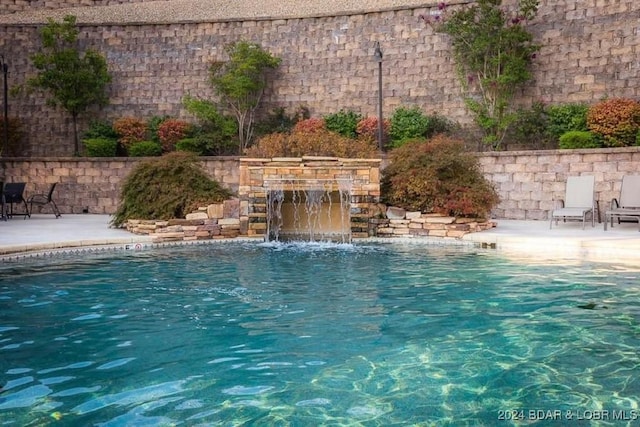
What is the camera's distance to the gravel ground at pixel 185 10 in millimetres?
20828

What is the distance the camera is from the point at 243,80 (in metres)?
16.9

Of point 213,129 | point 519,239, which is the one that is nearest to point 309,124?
point 213,129

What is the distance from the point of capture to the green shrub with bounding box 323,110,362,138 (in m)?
16.7

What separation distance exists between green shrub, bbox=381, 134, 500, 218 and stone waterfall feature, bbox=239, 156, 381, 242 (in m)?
0.64

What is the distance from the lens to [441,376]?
12.3ft

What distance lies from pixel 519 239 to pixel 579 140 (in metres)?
4.67

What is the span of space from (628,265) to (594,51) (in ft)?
28.6

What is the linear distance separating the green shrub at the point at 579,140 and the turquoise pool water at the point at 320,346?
6.10 meters

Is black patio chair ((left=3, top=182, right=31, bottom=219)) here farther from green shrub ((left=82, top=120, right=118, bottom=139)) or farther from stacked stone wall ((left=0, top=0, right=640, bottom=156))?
stacked stone wall ((left=0, top=0, right=640, bottom=156))

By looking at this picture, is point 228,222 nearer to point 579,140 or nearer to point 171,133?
point 171,133

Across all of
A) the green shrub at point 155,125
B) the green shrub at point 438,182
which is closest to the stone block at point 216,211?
the green shrub at point 438,182

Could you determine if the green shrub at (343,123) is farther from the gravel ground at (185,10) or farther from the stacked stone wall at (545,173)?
the gravel ground at (185,10)

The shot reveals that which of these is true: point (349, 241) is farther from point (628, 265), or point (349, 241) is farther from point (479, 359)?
point (479, 359)

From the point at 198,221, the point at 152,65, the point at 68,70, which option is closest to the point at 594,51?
the point at 198,221
